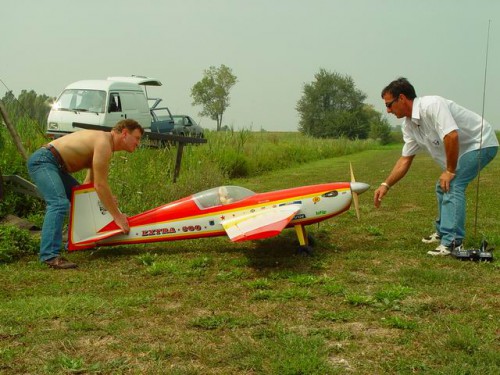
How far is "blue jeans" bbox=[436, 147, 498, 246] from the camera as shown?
225 inches

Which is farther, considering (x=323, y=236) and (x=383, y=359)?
(x=323, y=236)

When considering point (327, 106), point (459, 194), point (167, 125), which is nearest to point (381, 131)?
point (327, 106)

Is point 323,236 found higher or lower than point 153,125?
lower

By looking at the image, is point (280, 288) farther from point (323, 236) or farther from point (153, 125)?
point (153, 125)

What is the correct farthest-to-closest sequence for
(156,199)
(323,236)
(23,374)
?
(156,199), (323,236), (23,374)

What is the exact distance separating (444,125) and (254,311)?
2930 mm

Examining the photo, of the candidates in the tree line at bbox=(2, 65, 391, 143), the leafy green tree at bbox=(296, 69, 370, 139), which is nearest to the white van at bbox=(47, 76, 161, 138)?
the tree line at bbox=(2, 65, 391, 143)

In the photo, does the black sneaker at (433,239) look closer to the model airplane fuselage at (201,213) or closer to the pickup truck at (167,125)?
the model airplane fuselage at (201,213)

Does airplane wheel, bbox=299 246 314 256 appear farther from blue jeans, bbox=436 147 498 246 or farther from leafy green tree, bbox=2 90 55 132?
leafy green tree, bbox=2 90 55 132

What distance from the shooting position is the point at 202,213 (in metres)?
6.12

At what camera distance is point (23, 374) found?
3.14 meters

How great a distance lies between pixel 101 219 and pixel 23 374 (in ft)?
9.90

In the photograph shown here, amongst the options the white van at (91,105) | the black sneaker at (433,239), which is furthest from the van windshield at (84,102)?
the black sneaker at (433,239)

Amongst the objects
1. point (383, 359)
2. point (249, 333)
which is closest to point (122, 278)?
point (249, 333)
